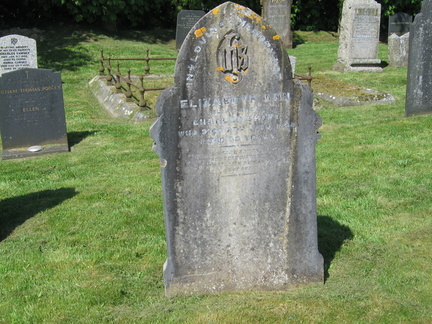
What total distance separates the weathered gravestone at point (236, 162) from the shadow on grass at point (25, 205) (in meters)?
2.70

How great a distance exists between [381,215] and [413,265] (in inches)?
47.7

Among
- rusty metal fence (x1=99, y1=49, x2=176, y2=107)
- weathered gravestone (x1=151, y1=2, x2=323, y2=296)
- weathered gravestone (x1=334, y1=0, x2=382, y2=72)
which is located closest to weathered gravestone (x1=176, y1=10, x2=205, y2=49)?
rusty metal fence (x1=99, y1=49, x2=176, y2=107)

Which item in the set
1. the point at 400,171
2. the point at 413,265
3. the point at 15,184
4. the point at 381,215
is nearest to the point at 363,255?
the point at 413,265

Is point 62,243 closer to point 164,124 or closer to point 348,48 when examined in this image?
point 164,124

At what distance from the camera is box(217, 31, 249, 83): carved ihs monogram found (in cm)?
431

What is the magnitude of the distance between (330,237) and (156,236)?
1.83 m

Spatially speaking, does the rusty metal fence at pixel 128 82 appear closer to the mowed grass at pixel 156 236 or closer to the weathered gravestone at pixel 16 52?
the mowed grass at pixel 156 236

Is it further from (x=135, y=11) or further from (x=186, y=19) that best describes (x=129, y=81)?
(x=135, y=11)

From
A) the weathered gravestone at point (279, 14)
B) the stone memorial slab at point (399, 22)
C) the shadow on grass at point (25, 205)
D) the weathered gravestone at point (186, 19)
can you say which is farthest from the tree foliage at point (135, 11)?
the shadow on grass at point (25, 205)

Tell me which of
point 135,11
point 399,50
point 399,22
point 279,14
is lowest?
point 399,50

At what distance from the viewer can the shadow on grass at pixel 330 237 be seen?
210 inches

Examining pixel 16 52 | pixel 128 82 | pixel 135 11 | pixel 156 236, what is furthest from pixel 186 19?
pixel 156 236

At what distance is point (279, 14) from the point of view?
Answer: 2233 cm

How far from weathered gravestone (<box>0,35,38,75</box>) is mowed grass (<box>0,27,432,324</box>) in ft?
15.5
